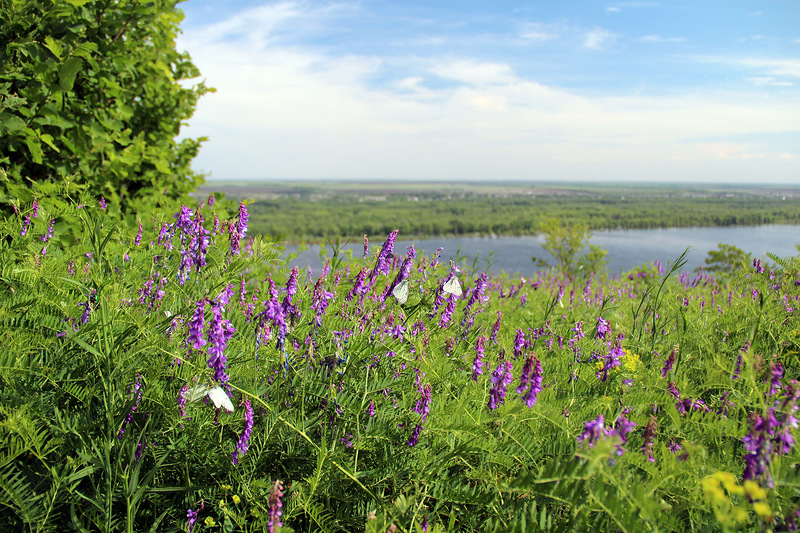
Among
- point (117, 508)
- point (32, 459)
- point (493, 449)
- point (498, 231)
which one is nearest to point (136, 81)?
point (32, 459)

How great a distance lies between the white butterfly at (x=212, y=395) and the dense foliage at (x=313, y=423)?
0.01m

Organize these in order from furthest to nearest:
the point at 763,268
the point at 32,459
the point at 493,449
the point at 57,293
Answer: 1. the point at 763,268
2. the point at 57,293
3. the point at 32,459
4. the point at 493,449

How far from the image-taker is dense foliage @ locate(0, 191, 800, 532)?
1399mm

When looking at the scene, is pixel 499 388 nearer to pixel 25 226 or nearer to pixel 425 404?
pixel 425 404

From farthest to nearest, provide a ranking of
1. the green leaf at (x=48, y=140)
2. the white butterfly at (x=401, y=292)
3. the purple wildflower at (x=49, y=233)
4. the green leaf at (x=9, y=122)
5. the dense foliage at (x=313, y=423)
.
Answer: the green leaf at (x=48, y=140), the green leaf at (x=9, y=122), the purple wildflower at (x=49, y=233), the white butterfly at (x=401, y=292), the dense foliage at (x=313, y=423)

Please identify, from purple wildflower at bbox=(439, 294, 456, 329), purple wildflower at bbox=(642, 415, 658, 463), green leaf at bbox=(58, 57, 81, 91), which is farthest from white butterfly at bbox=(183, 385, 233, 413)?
green leaf at bbox=(58, 57, 81, 91)

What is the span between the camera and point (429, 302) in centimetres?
245

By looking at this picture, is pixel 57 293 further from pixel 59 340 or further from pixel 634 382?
pixel 634 382

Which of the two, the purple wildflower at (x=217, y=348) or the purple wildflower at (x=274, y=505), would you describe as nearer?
the purple wildflower at (x=274, y=505)

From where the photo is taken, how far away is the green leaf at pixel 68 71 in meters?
3.41

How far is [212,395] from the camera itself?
140 centimetres

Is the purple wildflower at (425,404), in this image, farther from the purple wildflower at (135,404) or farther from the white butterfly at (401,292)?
the purple wildflower at (135,404)

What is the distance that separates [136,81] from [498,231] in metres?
53.8

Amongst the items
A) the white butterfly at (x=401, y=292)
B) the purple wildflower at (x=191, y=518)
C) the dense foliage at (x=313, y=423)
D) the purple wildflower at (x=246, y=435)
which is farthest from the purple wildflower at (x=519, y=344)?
the purple wildflower at (x=191, y=518)
